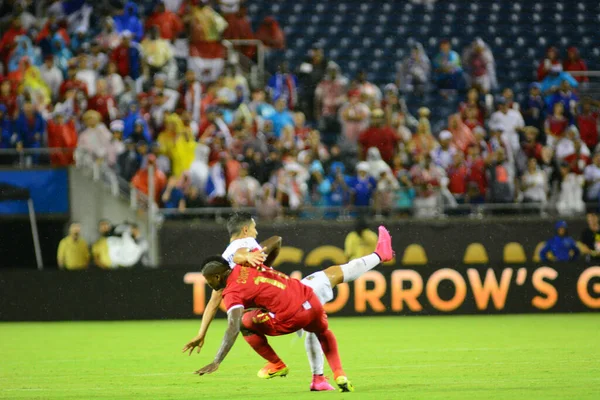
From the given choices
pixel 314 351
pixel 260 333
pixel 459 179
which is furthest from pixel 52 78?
pixel 314 351

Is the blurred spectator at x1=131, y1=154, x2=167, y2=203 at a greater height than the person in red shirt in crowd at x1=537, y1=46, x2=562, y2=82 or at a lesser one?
lesser

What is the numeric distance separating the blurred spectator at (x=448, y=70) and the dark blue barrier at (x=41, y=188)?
8.63m

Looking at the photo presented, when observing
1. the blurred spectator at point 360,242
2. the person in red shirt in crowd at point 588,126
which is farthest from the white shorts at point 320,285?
the person in red shirt in crowd at point 588,126

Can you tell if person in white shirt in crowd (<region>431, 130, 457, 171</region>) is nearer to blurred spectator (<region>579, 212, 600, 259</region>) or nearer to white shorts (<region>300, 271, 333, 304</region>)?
blurred spectator (<region>579, 212, 600, 259</region>)

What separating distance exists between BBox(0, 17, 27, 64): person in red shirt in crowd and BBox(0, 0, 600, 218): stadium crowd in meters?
0.03

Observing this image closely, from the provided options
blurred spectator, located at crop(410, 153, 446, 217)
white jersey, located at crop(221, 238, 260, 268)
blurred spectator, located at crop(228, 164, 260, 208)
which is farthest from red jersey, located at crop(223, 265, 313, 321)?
blurred spectator, located at crop(410, 153, 446, 217)

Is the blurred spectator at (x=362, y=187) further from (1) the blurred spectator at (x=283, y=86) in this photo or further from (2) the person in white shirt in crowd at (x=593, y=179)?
(2) the person in white shirt in crowd at (x=593, y=179)

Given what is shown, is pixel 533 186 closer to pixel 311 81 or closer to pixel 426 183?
pixel 426 183

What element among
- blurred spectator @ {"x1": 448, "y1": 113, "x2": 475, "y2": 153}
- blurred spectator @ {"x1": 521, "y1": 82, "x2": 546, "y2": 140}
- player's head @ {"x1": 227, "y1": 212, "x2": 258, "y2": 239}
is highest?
blurred spectator @ {"x1": 521, "y1": 82, "x2": 546, "y2": 140}

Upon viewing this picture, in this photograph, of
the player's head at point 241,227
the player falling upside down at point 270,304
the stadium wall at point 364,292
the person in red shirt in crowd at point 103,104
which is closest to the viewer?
the player falling upside down at point 270,304

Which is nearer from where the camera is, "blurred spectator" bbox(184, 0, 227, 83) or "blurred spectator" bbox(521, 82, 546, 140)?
"blurred spectator" bbox(521, 82, 546, 140)

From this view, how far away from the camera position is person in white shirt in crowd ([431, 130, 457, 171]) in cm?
2106

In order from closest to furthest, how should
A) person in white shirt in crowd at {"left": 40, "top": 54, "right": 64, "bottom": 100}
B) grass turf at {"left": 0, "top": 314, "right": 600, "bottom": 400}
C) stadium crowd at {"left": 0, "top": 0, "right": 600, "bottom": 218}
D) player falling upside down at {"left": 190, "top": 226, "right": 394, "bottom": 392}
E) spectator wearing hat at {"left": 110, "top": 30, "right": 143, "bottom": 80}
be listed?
player falling upside down at {"left": 190, "top": 226, "right": 394, "bottom": 392} < grass turf at {"left": 0, "top": 314, "right": 600, "bottom": 400} < stadium crowd at {"left": 0, "top": 0, "right": 600, "bottom": 218} < person in white shirt in crowd at {"left": 40, "top": 54, "right": 64, "bottom": 100} < spectator wearing hat at {"left": 110, "top": 30, "right": 143, "bottom": 80}

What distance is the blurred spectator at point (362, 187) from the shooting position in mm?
20453
